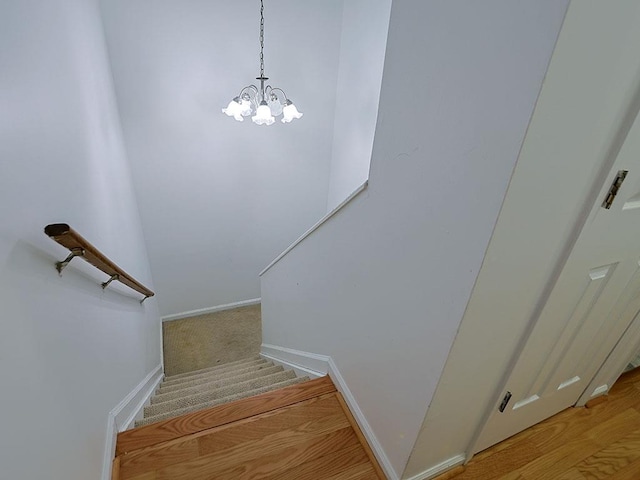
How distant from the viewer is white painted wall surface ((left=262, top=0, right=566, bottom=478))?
52cm

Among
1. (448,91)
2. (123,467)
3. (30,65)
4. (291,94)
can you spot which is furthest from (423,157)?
(291,94)

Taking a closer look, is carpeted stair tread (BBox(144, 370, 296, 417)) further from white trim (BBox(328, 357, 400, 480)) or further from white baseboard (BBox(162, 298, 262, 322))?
white baseboard (BBox(162, 298, 262, 322))

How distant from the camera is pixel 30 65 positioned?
3.07ft

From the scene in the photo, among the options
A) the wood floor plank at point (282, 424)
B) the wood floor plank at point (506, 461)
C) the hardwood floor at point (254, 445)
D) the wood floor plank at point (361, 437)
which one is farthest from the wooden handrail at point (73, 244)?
the wood floor plank at point (506, 461)

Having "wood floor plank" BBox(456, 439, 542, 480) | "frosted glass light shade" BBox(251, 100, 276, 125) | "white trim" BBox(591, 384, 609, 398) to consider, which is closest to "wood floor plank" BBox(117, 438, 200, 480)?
"wood floor plank" BBox(456, 439, 542, 480)

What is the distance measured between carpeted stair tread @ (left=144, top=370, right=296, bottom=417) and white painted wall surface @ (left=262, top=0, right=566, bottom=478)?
89 centimetres

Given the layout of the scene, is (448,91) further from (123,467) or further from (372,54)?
(372,54)

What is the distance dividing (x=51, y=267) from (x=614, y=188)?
155 centimetres

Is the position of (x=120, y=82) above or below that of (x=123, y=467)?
above

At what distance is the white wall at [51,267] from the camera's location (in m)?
0.67

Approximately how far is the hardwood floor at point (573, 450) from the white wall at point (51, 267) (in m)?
1.28

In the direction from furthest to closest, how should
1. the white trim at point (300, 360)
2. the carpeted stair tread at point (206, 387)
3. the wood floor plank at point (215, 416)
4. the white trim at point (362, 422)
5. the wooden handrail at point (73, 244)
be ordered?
the carpeted stair tread at point (206, 387) < the white trim at point (300, 360) < the wood floor plank at point (215, 416) < the white trim at point (362, 422) < the wooden handrail at point (73, 244)

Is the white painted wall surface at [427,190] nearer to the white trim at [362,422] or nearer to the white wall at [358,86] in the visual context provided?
the white trim at [362,422]

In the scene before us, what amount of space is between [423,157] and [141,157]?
2.90 meters
